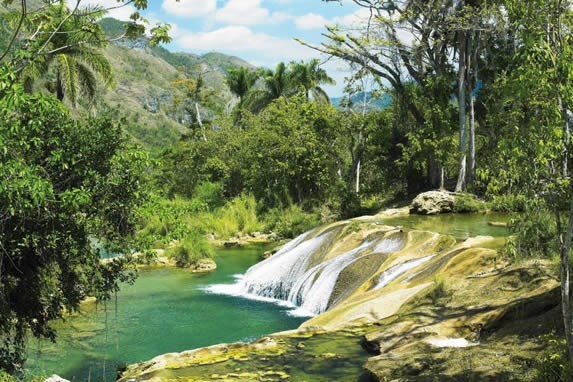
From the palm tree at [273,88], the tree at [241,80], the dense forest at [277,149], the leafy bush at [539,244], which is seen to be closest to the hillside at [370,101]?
the dense forest at [277,149]

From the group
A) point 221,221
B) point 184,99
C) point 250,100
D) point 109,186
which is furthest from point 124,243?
point 184,99

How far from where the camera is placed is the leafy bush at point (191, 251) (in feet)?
75.2

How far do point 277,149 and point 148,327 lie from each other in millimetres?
18489

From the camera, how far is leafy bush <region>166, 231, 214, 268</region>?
75.2 ft

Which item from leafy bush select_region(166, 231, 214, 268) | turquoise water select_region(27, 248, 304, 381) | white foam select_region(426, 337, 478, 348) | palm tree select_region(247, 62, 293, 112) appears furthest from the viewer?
palm tree select_region(247, 62, 293, 112)

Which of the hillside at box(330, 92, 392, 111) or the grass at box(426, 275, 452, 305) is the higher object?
the hillside at box(330, 92, 392, 111)

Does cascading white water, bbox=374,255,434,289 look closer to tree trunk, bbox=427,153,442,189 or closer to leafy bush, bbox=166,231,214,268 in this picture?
leafy bush, bbox=166,231,214,268

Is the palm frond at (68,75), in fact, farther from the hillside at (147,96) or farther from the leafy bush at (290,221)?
the hillside at (147,96)

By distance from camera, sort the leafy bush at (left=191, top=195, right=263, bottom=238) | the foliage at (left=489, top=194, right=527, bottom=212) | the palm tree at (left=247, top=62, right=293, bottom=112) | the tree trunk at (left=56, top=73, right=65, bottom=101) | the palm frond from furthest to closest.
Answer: the palm tree at (left=247, top=62, right=293, bottom=112) < the leafy bush at (left=191, top=195, right=263, bottom=238) < the tree trunk at (left=56, top=73, right=65, bottom=101) < the palm frond < the foliage at (left=489, top=194, right=527, bottom=212)

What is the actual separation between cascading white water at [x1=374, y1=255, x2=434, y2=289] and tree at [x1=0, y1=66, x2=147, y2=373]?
264 inches

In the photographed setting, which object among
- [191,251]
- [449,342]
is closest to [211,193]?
[191,251]

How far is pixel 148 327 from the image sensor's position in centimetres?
1495

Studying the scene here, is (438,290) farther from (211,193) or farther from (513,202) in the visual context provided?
(211,193)

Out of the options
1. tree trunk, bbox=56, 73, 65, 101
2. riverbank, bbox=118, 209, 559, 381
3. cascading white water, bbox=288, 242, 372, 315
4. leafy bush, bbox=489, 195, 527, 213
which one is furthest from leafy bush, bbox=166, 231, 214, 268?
leafy bush, bbox=489, 195, 527, 213
